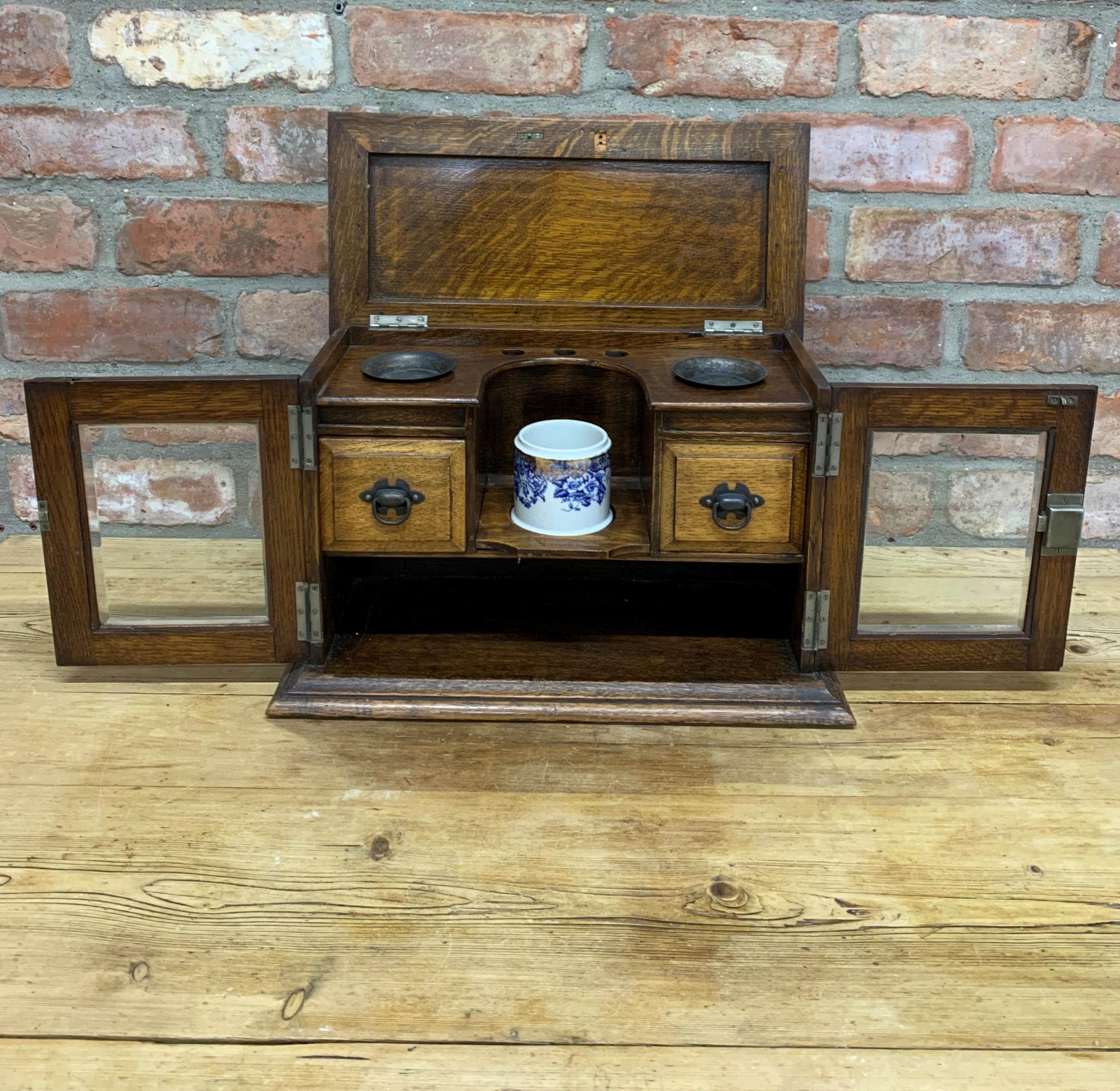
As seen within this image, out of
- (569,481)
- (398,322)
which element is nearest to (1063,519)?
(569,481)

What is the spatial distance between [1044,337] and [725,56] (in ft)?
1.73

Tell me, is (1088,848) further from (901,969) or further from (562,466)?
(562,466)

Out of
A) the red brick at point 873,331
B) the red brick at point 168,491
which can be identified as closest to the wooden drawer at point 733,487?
the red brick at point 873,331

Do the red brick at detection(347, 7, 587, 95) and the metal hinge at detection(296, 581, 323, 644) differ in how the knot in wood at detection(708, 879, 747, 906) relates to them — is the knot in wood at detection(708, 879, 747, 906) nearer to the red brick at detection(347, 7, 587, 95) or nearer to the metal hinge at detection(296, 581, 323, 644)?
the metal hinge at detection(296, 581, 323, 644)

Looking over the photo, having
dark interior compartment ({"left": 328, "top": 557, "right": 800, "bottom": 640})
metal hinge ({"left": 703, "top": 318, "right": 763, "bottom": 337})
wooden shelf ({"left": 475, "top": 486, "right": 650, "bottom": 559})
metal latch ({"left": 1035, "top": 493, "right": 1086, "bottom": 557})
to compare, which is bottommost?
dark interior compartment ({"left": 328, "top": 557, "right": 800, "bottom": 640})

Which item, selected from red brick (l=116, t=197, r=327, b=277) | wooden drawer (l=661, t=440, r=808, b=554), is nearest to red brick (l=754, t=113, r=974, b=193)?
wooden drawer (l=661, t=440, r=808, b=554)

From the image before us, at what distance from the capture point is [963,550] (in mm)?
1438

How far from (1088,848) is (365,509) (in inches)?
27.3

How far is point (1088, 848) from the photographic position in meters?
1.04

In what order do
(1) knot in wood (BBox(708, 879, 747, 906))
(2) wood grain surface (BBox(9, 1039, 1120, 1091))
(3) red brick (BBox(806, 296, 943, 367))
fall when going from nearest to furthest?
1. (2) wood grain surface (BBox(9, 1039, 1120, 1091))
2. (1) knot in wood (BBox(708, 879, 747, 906))
3. (3) red brick (BBox(806, 296, 943, 367))

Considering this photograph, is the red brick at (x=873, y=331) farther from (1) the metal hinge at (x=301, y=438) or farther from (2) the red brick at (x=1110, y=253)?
(1) the metal hinge at (x=301, y=438)

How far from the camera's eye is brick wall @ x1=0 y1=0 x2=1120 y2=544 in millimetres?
1457

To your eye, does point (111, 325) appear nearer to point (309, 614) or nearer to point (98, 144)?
point (98, 144)

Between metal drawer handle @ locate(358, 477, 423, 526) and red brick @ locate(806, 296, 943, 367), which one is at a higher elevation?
red brick @ locate(806, 296, 943, 367)
